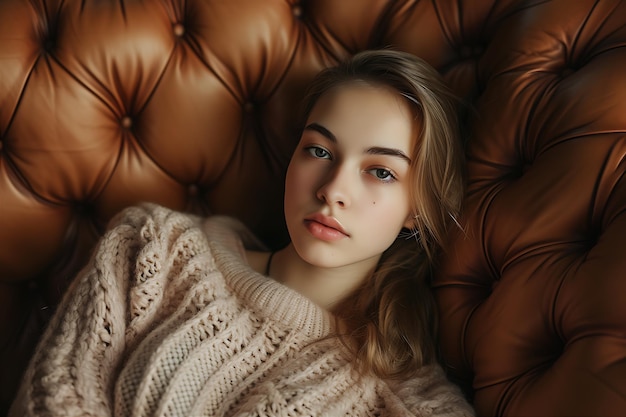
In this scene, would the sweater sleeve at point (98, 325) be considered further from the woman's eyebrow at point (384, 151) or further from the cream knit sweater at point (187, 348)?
the woman's eyebrow at point (384, 151)

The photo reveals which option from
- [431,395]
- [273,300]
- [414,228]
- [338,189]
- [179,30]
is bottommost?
[431,395]

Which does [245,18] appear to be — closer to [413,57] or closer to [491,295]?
[413,57]

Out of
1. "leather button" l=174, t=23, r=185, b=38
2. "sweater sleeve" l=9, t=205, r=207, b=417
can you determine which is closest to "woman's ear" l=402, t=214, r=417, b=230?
"sweater sleeve" l=9, t=205, r=207, b=417

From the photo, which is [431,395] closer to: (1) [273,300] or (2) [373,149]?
(1) [273,300]

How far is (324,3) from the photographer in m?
1.24

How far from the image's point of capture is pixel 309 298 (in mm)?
1116

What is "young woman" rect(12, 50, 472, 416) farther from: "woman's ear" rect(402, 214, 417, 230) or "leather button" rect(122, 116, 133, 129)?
"leather button" rect(122, 116, 133, 129)

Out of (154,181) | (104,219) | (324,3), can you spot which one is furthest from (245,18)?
(104,219)

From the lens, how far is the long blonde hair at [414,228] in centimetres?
105

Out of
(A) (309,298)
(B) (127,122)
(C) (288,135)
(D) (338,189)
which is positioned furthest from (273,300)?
(B) (127,122)

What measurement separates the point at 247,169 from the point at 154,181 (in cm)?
20

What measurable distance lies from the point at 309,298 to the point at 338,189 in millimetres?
243

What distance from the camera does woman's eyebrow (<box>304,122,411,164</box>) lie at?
1015mm

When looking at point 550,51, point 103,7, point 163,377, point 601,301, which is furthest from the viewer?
point 103,7
